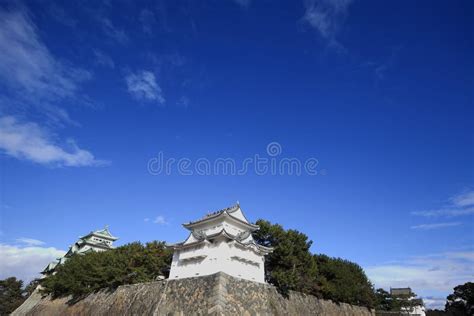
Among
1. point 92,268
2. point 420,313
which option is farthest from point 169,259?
point 420,313

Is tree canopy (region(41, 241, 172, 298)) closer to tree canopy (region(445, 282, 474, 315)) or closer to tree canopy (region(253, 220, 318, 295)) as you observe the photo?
tree canopy (region(253, 220, 318, 295))

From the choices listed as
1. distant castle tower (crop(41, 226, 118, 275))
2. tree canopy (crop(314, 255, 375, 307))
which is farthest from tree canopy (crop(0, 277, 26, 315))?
tree canopy (crop(314, 255, 375, 307))

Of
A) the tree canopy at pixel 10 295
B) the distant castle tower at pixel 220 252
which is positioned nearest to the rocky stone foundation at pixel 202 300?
the distant castle tower at pixel 220 252

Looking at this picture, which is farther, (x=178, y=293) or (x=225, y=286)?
(x=178, y=293)

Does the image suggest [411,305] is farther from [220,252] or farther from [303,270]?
[220,252]

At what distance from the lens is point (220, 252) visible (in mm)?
19000

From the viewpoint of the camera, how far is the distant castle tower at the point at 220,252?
1902cm

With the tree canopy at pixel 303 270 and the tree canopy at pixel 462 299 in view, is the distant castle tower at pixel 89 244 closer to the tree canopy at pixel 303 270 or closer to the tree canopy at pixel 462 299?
the tree canopy at pixel 303 270

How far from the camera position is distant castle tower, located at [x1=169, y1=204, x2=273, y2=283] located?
19016 mm

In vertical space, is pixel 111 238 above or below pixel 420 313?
above

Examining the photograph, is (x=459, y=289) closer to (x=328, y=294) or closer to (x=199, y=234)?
(x=328, y=294)

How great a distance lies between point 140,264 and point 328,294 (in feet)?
54.1

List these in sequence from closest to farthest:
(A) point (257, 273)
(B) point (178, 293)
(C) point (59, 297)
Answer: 1. (B) point (178, 293)
2. (A) point (257, 273)
3. (C) point (59, 297)

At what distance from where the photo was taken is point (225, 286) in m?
17.2
